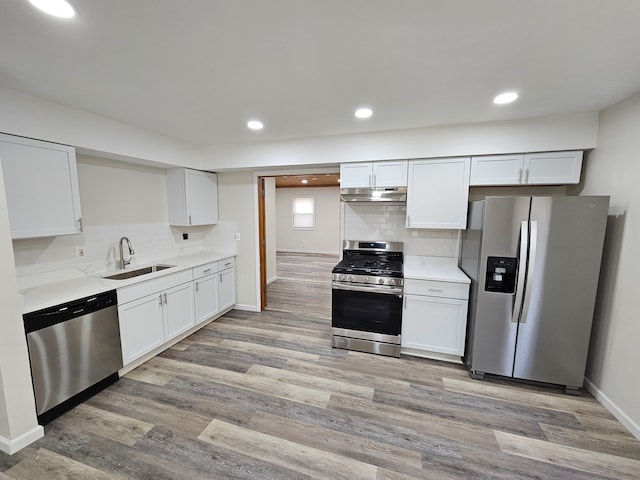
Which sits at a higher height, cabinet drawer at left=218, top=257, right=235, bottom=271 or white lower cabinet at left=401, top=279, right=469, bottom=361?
cabinet drawer at left=218, top=257, right=235, bottom=271

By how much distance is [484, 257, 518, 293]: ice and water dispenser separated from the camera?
7.85 ft

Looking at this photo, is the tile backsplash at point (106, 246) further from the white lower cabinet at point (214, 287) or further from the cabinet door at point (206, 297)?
the cabinet door at point (206, 297)

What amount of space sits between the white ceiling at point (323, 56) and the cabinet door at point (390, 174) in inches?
25.3

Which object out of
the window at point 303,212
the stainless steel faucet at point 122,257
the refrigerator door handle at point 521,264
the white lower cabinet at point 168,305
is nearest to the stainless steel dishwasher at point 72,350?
the white lower cabinet at point 168,305

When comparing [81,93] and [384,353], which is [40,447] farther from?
[384,353]

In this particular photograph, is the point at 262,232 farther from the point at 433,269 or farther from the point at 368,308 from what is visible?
the point at 433,269

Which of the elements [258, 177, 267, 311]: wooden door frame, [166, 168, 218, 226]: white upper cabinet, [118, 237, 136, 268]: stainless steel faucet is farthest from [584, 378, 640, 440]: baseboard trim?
[118, 237, 136, 268]: stainless steel faucet

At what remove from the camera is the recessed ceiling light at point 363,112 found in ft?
7.73

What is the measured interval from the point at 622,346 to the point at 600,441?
29.1 inches

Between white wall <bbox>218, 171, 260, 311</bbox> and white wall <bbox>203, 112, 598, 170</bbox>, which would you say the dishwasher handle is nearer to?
Result: white wall <bbox>218, 171, 260, 311</bbox>

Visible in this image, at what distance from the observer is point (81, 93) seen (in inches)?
80.0

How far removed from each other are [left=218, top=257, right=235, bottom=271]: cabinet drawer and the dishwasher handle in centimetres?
148

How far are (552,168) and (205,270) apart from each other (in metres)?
4.07

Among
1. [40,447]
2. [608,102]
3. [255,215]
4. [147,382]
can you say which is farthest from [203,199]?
[608,102]
